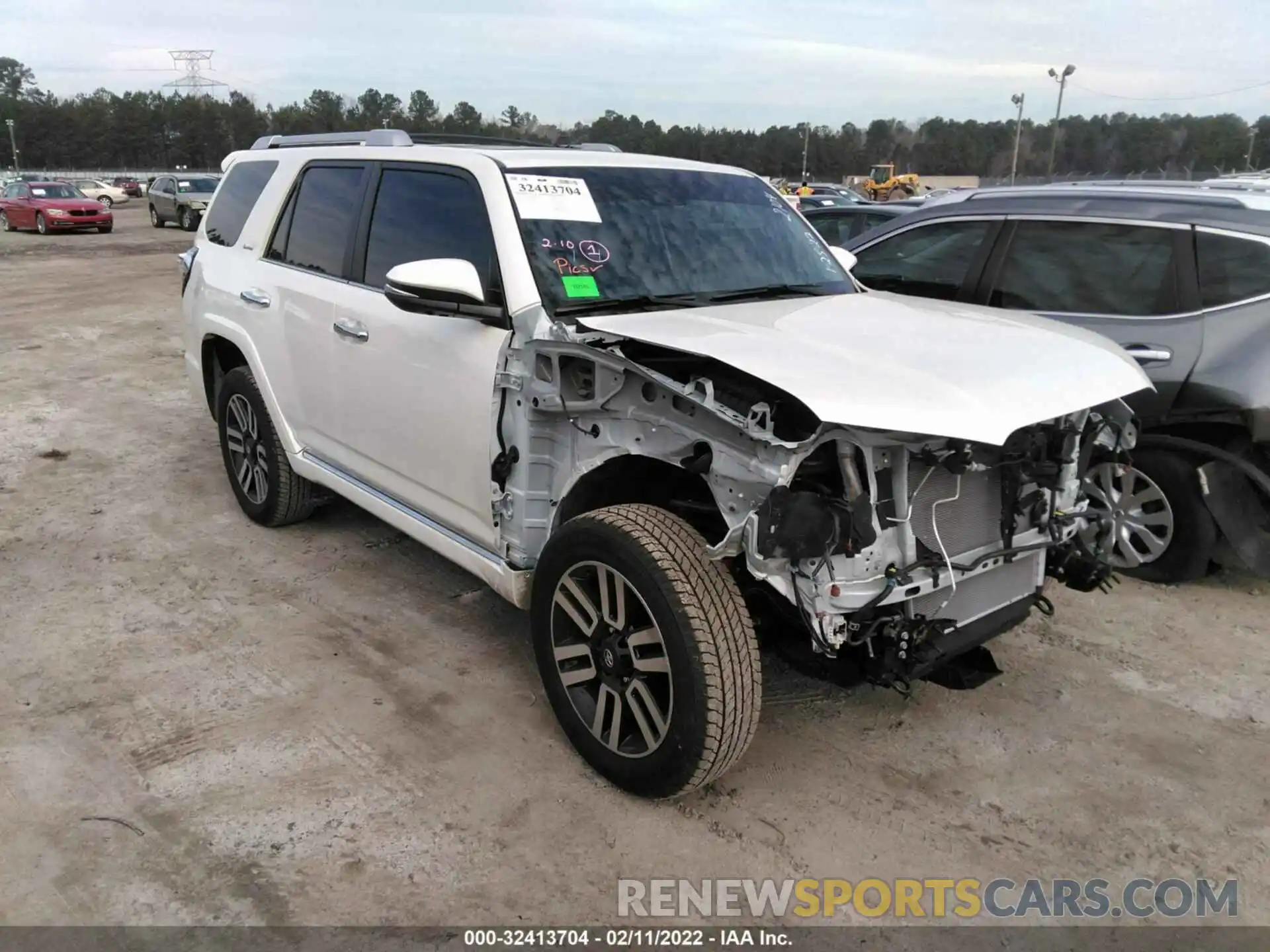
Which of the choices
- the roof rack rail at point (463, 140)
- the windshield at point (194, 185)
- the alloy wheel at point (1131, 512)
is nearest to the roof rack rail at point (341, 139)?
the roof rack rail at point (463, 140)

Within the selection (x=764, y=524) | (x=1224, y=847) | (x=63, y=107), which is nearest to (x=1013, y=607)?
(x=1224, y=847)

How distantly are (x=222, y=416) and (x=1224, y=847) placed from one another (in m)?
5.11

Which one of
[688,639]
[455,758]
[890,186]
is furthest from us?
[890,186]

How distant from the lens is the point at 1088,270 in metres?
4.94

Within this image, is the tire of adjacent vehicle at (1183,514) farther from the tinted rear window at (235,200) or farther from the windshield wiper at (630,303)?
the tinted rear window at (235,200)

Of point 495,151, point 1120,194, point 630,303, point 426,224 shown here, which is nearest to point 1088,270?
point 1120,194

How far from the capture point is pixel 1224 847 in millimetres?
2887

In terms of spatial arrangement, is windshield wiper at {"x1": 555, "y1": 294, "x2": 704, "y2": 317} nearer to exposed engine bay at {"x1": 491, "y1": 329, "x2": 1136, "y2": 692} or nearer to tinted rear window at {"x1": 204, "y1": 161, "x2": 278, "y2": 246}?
exposed engine bay at {"x1": 491, "y1": 329, "x2": 1136, "y2": 692}

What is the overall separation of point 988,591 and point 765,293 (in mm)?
1437

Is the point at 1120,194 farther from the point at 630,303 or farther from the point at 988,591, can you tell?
the point at 630,303

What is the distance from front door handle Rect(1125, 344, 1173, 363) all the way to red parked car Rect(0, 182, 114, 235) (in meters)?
30.5

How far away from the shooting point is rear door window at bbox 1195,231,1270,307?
4.36 metres

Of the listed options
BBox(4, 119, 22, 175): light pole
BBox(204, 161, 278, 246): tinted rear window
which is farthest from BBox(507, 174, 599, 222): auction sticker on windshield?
BBox(4, 119, 22, 175): light pole

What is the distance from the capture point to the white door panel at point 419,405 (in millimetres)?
3406
